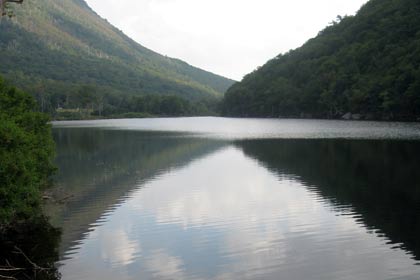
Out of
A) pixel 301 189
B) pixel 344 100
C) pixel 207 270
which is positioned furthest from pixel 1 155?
pixel 344 100

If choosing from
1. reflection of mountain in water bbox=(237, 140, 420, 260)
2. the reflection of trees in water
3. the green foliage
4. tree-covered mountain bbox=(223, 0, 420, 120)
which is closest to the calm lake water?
reflection of mountain in water bbox=(237, 140, 420, 260)

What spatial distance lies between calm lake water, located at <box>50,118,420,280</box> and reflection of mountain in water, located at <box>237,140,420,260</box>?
10cm

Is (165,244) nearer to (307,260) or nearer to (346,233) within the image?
(307,260)

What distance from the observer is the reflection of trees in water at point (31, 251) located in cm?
1689

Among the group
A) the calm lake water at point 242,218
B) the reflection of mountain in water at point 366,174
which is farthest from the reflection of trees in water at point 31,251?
the reflection of mountain in water at point 366,174

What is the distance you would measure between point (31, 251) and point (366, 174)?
92.1ft

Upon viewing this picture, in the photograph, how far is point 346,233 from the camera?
2189 centimetres

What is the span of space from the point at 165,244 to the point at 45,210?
988 cm

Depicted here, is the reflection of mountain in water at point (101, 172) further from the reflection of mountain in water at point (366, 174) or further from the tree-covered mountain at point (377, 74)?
the tree-covered mountain at point (377, 74)

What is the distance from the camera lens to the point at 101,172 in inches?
1740

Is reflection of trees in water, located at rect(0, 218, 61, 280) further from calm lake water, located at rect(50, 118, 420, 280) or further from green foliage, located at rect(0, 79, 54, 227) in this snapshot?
green foliage, located at rect(0, 79, 54, 227)

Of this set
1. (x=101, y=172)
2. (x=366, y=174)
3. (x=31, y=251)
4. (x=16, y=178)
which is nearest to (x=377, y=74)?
(x=366, y=174)

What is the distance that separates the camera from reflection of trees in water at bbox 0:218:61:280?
16891 millimetres

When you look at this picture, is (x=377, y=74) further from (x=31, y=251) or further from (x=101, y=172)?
(x=31, y=251)
